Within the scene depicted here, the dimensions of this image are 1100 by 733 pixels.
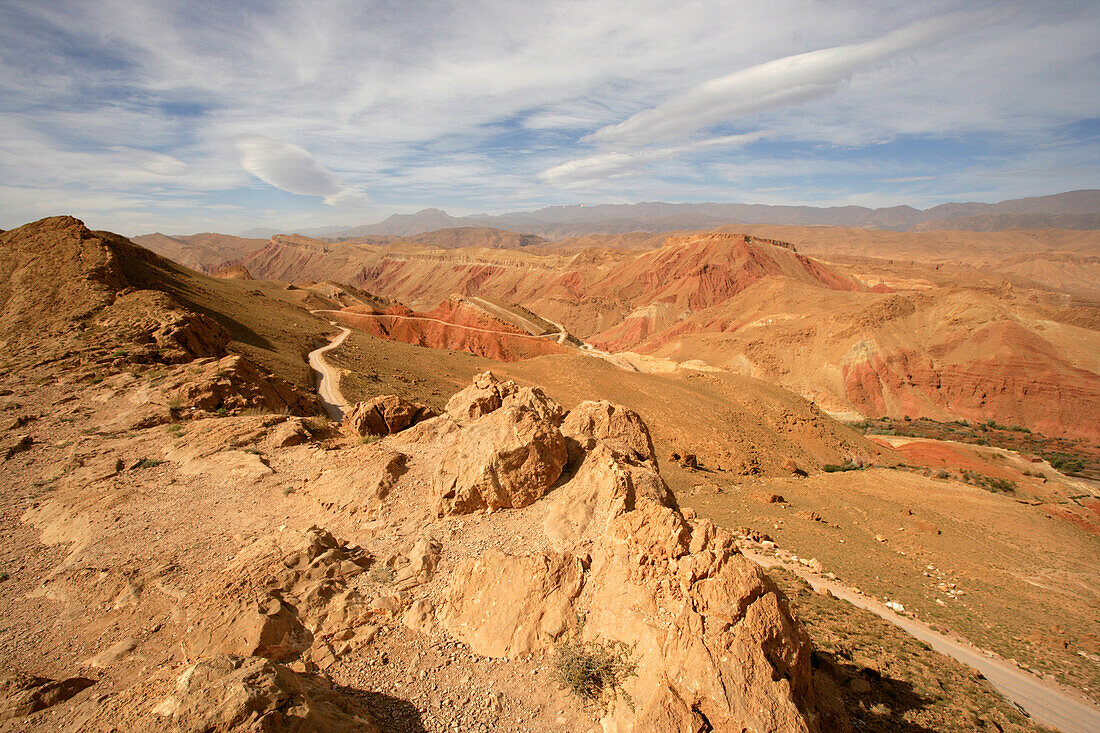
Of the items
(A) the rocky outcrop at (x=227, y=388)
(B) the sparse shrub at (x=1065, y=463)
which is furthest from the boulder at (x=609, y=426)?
(B) the sparse shrub at (x=1065, y=463)

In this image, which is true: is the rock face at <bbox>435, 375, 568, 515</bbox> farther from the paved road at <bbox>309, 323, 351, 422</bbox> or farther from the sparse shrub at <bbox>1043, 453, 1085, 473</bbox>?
the sparse shrub at <bbox>1043, 453, 1085, 473</bbox>

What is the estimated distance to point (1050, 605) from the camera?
1223cm

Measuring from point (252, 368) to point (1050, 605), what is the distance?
25.0m

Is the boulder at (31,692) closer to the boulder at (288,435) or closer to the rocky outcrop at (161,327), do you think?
the boulder at (288,435)

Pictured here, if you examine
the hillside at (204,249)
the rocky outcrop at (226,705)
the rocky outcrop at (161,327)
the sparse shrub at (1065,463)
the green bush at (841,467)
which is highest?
the hillside at (204,249)

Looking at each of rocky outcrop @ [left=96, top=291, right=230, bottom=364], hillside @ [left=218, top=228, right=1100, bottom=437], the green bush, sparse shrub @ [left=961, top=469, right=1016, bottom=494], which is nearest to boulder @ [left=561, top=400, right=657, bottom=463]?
rocky outcrop @ [left=96, top=291, right=230, bottom=364]

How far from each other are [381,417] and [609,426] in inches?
238

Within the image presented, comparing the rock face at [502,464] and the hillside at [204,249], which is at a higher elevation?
the hillside at [204,249]

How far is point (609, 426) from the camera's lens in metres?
9.78

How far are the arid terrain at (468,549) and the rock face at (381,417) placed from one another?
63 mm

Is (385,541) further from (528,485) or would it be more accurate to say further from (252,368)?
(252,368)

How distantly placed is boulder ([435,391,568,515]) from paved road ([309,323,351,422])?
1397cm

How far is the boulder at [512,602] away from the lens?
5172mm

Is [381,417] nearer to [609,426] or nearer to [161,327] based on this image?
[609,426]
